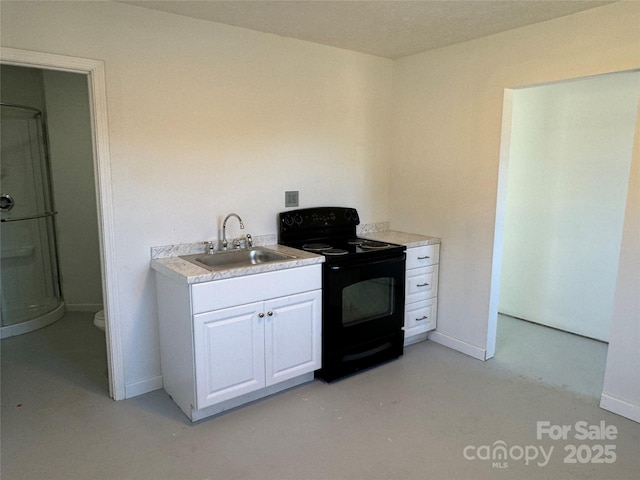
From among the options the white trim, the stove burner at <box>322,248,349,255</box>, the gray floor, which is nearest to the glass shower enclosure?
the gray floor

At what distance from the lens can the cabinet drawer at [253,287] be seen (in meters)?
2.29

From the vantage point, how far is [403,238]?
3463 mm

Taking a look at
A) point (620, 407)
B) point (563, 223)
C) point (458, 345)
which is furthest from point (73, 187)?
point (620, 407)

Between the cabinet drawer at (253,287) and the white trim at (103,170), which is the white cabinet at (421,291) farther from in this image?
the white trim at (103,170)

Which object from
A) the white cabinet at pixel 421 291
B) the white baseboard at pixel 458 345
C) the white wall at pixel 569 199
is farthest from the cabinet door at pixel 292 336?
the white wall at pixel 569 199

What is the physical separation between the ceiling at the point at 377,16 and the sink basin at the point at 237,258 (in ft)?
4.77

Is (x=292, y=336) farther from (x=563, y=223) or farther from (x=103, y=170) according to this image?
(x=563, y=223)

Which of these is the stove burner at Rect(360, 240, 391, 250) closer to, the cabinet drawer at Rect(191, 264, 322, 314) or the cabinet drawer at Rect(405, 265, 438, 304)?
the cabinet drawer at Rect(405, 265, 438, 304)

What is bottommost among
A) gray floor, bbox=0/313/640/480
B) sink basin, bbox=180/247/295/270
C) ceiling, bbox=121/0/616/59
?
gray floor, bbox=0/313/640/480

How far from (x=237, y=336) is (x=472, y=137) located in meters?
2.16

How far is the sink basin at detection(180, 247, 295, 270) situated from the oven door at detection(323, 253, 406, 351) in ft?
1.25

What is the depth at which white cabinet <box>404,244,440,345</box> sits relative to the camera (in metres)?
3.32

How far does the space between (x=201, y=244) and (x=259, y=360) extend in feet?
2.79

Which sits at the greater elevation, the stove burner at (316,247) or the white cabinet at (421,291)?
the stove burner at (316,247)
